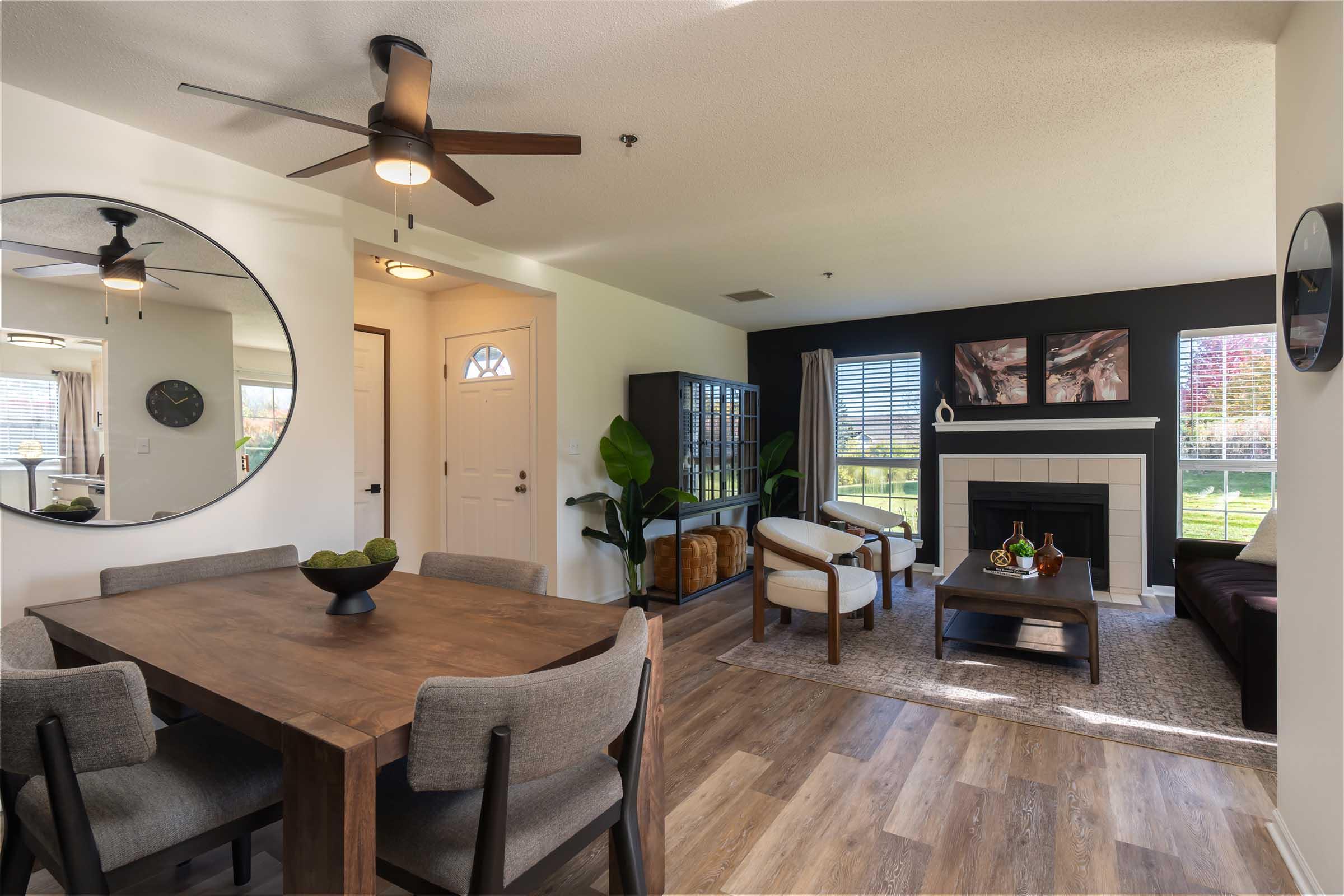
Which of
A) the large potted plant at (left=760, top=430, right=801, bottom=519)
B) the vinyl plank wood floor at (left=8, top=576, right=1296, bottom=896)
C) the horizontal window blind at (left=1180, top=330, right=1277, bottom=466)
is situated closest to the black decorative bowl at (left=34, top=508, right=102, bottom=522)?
the vinyl plank wood floor at (left=8, top=576, right=1296, bottom=896)

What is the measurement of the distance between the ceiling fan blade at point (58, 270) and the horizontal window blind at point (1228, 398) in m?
6.72

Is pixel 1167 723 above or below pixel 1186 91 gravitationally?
below

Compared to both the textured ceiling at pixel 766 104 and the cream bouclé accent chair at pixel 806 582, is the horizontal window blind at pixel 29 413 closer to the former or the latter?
the textured ceiling at pixel 766 104

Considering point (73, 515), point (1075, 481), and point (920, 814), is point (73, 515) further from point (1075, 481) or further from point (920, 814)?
point (1075, 481)

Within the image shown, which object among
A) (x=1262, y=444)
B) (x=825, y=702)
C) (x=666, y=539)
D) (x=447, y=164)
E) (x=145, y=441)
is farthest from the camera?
(x=666, y=539)

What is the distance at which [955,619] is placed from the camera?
431 centimetres

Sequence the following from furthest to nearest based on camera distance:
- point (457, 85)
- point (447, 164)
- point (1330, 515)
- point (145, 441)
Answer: point (145, 441), point (457, 85), point (447, 164), point (1330, 515)

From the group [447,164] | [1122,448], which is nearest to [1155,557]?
Result: [1122,448]

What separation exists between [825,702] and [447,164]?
2775 millimetres

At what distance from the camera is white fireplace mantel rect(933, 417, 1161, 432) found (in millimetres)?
5145

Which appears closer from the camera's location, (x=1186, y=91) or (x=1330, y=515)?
(x=1330, y=515)

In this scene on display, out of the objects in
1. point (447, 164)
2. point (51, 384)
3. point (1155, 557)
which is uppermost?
point (447, 164)

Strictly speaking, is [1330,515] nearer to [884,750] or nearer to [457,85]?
[884,750]

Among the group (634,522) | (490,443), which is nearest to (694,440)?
(634,522)
